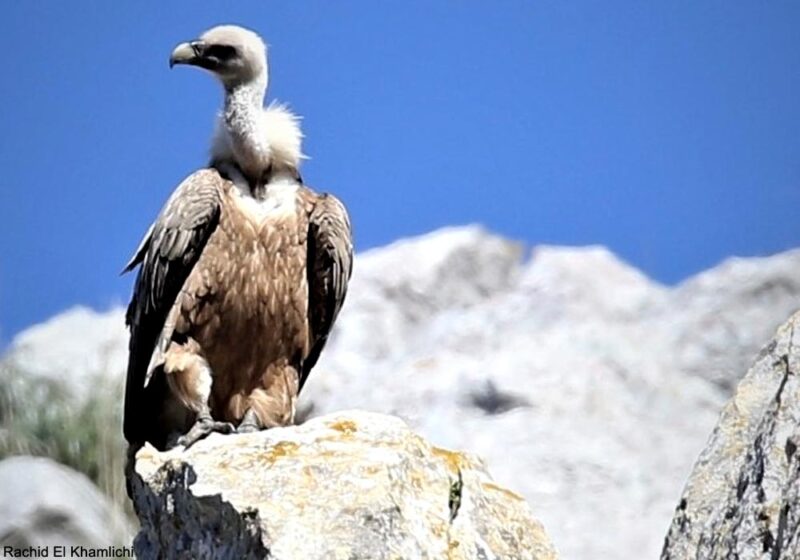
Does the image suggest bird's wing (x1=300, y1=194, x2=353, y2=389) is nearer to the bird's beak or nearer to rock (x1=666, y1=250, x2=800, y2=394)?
the bird's beak

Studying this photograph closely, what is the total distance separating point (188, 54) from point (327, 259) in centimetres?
126

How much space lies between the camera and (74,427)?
1570 cm

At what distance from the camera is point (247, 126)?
9.86m

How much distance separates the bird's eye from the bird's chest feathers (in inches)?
29.6

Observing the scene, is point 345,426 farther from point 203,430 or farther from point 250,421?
point 250,421

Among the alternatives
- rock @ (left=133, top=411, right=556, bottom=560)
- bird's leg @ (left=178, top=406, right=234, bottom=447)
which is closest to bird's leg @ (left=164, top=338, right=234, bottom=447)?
bird's leg @ (left=178, top=406, right=234, bottom=447)

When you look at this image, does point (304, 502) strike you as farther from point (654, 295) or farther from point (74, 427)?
point (654, 295)

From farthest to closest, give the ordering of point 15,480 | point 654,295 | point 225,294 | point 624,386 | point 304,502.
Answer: point 654,295, point 624,386, point 15,480, point 225,294, point 304,502

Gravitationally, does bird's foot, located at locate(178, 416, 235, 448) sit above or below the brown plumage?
below

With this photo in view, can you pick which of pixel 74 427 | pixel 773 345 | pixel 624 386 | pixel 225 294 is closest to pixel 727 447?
pixel 773 345

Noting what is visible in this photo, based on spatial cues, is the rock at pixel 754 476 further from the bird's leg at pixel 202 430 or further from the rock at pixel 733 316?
the rock at pixel 733 316

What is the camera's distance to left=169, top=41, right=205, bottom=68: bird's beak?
10.1 meters

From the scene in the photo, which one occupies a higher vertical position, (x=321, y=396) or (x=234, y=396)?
(x=321, y=396)

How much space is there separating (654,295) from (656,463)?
441 cm
